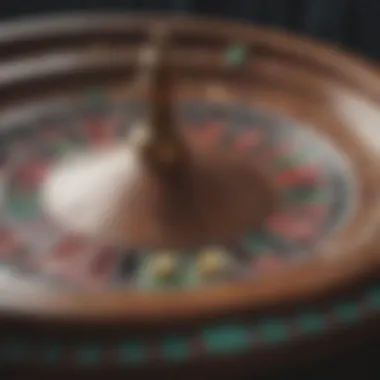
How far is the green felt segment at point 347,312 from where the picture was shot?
87cm

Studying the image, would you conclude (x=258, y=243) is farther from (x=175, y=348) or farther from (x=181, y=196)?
(x=175, y=348)

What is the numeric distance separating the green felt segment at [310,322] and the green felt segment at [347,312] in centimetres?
2

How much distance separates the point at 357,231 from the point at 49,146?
381mm

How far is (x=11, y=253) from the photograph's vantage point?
3.42 feet

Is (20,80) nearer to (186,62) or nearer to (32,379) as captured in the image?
(186,62)

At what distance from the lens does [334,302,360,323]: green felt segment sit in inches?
34.4

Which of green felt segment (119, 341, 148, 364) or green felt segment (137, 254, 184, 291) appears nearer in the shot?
green felt segment (119, 341, 148, 364)

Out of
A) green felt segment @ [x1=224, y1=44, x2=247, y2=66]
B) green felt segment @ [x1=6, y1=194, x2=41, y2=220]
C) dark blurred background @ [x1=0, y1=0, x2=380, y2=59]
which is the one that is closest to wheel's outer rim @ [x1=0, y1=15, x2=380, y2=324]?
green felt segment @ [x1=6, y1=194, x2=41, y2=220]

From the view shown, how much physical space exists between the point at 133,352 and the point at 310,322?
142 millimetres

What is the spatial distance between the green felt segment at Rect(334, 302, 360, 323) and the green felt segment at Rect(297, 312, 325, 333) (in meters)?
0.02

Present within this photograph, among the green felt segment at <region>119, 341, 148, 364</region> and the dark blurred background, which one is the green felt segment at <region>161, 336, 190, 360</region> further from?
the dark blurred background

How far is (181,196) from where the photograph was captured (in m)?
1.09

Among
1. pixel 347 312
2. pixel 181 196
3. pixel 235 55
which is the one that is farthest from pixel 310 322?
pixel 235 55

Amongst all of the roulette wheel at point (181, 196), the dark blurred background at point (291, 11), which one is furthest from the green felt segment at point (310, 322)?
the dark blurred background at point (291, 11)
